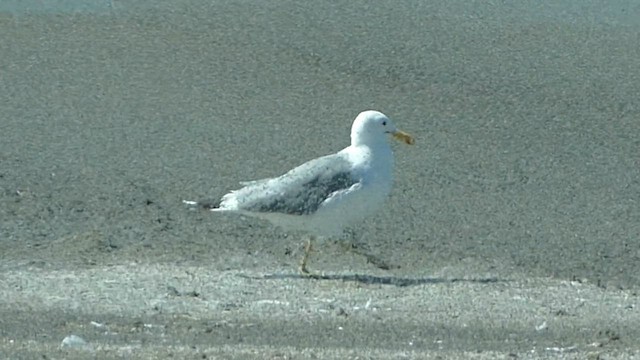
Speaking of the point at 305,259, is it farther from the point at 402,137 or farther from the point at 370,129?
the point at 402,137

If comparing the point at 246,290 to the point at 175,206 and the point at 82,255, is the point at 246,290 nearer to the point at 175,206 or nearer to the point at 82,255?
the point at 82,255

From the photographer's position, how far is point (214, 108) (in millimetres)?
15781

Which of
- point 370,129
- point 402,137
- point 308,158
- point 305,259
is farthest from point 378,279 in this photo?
point 308,158

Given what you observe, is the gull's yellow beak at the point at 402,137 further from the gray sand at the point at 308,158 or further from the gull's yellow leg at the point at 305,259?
the gull's yellow leg at the point at 305,259

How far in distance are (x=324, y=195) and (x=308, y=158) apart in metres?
3.38

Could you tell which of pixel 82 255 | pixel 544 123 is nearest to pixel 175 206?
pixel 82 255

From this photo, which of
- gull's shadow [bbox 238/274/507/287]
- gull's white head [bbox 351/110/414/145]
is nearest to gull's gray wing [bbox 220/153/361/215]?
gull's white head [bbox 351/110/414/145]

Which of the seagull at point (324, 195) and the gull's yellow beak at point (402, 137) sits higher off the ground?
the gull's yellow beak at point (402, 137)

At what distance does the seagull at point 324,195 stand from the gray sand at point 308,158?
0.41m

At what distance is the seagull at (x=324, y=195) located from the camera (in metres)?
11.1

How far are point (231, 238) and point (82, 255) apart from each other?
1215 mm

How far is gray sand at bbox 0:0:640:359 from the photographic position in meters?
9.42

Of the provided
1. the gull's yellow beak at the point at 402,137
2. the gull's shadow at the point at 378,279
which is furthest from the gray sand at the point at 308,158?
the gull's yellow beak at the point at 402,137

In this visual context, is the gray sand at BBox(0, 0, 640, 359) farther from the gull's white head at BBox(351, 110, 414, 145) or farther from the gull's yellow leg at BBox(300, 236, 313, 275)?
the gull's white head at BBox(351, 110, 414, 145)
